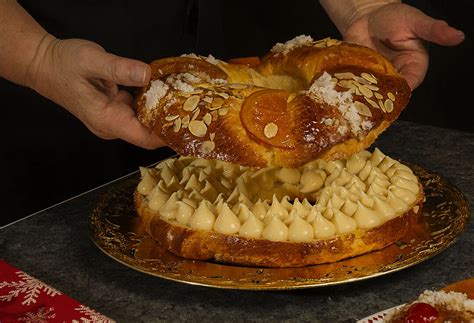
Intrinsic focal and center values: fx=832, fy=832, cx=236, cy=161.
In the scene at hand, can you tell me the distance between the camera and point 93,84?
1567 mm

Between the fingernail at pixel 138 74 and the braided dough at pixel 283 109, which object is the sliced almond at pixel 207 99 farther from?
the fingernail at pixel 138 74

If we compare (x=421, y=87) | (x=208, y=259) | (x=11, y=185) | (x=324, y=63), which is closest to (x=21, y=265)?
(x=208, y=259)

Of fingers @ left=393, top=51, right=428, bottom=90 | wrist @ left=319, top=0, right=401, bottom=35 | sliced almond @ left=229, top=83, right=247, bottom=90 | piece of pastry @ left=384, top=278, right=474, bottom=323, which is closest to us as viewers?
piece of pastry @ left=384, top=278, right=474, bottom=323

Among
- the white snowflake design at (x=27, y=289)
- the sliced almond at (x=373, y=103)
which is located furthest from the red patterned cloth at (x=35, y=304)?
the sliced almond at (x=373, y=103)

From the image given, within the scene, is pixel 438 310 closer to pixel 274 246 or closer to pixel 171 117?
pixel 274 246

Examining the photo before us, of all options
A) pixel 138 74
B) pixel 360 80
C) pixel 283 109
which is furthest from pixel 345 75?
pixel 138 74

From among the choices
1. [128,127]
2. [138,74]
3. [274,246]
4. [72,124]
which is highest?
[138,74]

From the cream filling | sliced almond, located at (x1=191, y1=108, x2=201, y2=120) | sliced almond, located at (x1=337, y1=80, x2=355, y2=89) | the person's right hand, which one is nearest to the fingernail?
the person's right hand

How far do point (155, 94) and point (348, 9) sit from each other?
2.11ft

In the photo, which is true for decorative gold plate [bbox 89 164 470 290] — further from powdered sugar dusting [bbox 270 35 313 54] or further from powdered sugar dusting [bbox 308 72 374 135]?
powdered sugar dusting [bbox 270 35 313 54]

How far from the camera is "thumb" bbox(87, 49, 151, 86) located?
1.44 meters

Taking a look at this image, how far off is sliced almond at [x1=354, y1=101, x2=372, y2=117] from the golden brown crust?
0.19 metres

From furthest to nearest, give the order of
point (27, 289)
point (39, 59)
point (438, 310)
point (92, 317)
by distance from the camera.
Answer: point (39, 59) < point (27, 289) < point (92, 317) < point (438, 310)

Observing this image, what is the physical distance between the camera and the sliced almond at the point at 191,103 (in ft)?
4.83
